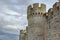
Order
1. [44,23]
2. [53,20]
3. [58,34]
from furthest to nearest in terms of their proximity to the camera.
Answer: [44,23] < [53,20] < [58,34]

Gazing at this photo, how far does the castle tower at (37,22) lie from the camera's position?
1819 cm

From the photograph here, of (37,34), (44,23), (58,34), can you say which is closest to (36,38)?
(37,34)

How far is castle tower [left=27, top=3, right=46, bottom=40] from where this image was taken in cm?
1819

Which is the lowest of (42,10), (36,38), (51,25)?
(36,38)

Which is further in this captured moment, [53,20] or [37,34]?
[37,34]

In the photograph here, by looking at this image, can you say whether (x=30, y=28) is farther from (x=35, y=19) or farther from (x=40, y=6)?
(x=40, y=6)

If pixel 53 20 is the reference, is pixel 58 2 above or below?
above

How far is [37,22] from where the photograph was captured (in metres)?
18.3

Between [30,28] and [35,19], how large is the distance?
1069 mm

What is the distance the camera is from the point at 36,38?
18.4m

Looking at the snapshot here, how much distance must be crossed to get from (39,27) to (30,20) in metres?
1.19

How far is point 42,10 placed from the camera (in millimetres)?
18562

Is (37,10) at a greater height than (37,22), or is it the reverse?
(37,10)

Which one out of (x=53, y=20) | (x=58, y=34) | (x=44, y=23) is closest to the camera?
(x=58, y=34)
